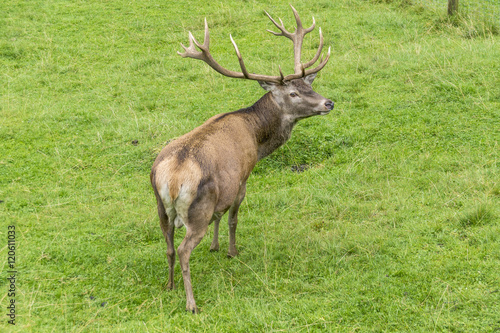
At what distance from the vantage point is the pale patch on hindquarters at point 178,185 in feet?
17.6

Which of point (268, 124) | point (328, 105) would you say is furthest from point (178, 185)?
point (328, 105)

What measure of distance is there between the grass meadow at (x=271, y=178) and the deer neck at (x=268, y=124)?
36.1 inches

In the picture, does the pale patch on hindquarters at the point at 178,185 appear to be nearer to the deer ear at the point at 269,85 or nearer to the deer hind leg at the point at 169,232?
the deer hind leg at the point at 169,232

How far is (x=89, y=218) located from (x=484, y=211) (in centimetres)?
510

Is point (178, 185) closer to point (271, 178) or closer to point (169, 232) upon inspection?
point (169, 232)

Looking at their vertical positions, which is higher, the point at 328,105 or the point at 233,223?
the point at 328,105

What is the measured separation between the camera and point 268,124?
23.2 ft

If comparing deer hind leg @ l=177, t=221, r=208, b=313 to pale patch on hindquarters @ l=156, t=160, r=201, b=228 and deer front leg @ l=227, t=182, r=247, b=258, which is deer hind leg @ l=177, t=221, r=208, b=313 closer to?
pale patch on hindquarters @ l=156, t=160, r=201, b=228

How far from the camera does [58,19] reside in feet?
47.1

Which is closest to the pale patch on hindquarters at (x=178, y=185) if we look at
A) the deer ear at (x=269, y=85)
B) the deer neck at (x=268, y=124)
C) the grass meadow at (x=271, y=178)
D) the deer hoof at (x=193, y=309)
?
the deer hoof at (x=193, y=309)

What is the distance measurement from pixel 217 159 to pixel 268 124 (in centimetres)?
150

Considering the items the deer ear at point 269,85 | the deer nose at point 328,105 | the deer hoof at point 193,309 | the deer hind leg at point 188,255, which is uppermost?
the deer ear at point 269,85

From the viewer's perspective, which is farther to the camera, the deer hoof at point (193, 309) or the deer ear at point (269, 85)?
the deer ear at point (269, 85)

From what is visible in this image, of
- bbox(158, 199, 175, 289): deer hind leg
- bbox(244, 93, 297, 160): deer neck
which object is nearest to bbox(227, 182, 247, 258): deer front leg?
bbox(244, 93, 297, 160): deer neck
